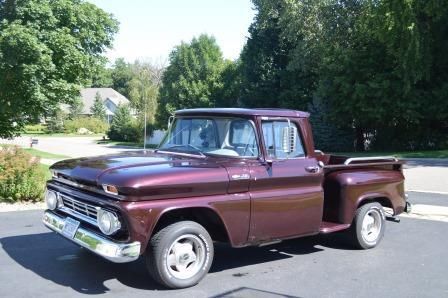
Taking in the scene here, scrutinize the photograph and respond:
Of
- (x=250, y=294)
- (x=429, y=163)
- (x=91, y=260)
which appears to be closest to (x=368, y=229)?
(x=250, y=294)

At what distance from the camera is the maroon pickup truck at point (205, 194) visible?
506cm

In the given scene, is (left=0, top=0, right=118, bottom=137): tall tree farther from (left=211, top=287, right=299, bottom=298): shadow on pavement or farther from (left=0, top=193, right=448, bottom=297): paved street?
(left=211, top=287, right=299, bottom=298): shadow on pavement

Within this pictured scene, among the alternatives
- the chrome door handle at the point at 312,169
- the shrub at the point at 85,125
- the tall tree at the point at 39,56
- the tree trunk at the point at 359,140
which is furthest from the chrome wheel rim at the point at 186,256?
the shrub at the point at 85,125

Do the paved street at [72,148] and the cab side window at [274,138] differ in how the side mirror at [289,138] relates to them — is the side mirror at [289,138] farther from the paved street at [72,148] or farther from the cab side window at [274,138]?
the paved street at [72,148]

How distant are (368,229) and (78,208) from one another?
407 centimetres

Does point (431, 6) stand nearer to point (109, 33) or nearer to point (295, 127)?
point (109, 33)

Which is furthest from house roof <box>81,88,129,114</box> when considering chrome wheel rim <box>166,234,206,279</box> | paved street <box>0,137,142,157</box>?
chrome wheel rim <box>166,234,206,279</box>

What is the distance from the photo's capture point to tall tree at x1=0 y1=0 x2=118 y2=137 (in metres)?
17.0

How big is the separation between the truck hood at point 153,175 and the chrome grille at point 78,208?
23 cm

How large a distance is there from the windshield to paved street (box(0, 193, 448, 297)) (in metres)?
1.43

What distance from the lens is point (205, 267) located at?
551cm

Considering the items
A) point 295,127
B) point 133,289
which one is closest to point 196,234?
point 133,289

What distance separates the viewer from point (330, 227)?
21.9ft

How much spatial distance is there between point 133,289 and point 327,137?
32601mm
